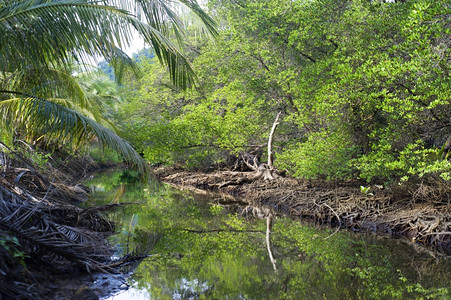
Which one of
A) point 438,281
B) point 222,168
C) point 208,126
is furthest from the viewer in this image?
point 222,168

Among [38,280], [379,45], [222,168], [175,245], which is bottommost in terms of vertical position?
[222,168]

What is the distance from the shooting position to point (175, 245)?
7.32 meters

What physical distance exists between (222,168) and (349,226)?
33.4ft

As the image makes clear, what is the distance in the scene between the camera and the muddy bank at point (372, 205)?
26.6ft

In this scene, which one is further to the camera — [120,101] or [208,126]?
[120,101]

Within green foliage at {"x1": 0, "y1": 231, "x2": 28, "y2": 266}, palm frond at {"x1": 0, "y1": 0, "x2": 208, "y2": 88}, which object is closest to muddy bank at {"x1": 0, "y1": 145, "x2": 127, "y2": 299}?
green foliage at {"x1": 0, "y1": 231, "x2": 28, "y2": 266}

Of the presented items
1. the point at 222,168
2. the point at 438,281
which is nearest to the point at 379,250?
the point at 438,281

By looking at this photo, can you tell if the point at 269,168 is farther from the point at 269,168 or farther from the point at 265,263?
the point at 265,263

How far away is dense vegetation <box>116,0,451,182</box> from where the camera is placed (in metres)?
7.67

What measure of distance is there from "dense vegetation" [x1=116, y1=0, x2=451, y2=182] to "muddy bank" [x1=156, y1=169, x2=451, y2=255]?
380 mm

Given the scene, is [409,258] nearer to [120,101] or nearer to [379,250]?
[379,250]

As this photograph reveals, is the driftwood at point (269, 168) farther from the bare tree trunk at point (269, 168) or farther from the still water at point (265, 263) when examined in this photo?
the still water at point (265, 263)

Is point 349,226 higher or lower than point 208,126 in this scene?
lower

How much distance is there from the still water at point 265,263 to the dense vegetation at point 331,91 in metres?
1.73
